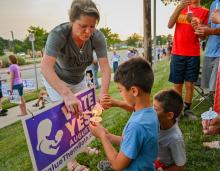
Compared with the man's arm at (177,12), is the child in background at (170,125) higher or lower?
lower

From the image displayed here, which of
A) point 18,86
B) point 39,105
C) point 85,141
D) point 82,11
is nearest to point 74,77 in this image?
point 85,141

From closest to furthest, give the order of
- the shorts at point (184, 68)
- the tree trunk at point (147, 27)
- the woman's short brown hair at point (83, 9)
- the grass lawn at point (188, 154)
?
the woman's short brown hair at point (83, 9)
the grass lawn at point (188, 154)
the shorts at point (184, 68)
the tree trunk at point (147, 27)

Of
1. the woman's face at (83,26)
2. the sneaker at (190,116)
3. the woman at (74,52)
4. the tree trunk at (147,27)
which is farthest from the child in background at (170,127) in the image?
the tree trunk at (147,27)

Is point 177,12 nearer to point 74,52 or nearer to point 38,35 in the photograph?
point 74,52

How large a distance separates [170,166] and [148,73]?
1246 millimetres

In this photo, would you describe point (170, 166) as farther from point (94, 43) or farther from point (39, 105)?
point (39, 105)

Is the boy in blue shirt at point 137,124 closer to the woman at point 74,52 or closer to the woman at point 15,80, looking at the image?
the woman at point 74,52

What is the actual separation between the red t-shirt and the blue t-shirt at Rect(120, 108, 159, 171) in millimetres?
2896

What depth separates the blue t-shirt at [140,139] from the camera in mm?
1911

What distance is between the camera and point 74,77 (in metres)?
3.25

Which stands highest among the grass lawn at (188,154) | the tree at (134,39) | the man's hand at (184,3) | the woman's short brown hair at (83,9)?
the man's hand at (184,3)

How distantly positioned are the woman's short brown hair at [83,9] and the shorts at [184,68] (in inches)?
99.1

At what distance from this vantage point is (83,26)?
2.53m

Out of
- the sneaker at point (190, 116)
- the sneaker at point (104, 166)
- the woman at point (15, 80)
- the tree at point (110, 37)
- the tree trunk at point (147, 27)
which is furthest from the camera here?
the tree at point (110, 37)
